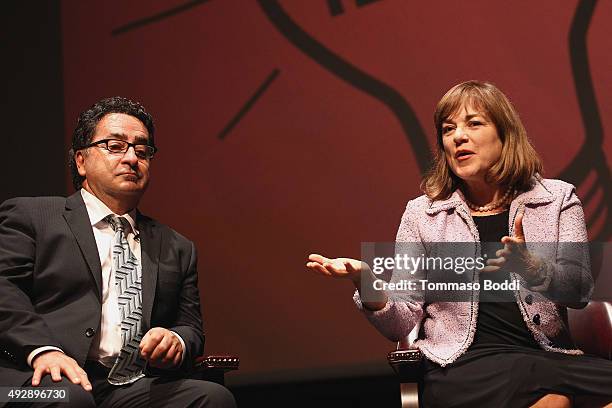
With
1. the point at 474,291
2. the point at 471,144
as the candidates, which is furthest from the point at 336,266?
the point at 471,144

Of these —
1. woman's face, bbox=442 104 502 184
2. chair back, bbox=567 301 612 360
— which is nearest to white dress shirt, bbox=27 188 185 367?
woman's face, bbox=442 104 502 184

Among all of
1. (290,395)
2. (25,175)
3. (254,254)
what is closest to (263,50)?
(254,254)

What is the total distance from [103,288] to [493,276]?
120cm

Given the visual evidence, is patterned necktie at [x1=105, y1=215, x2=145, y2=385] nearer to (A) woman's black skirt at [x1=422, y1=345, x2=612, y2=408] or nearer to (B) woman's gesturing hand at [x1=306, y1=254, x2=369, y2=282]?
(B) woman's gesturing hand at [x1=306, y1=254, x2=369, y2=282]

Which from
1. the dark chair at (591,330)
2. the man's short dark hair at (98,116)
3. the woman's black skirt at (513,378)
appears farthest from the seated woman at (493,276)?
the man's short dark hair at (98,116)

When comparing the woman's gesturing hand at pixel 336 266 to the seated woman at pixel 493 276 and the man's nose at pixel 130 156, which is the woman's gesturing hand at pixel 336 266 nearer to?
the seated woman at pixel 493 276

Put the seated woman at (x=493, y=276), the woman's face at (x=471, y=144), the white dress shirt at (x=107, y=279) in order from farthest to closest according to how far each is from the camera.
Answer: the woman's face at (x=471, y=144)
the white dress shirt at (x=107, y=279)
the seated woman at (x=493, y=276)

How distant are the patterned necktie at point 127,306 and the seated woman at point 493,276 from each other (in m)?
0.61

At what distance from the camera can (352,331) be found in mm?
3654

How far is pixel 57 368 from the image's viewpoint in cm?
241

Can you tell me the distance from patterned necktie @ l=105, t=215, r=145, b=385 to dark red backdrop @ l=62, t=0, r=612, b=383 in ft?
3.28

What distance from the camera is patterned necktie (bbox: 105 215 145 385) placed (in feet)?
8.83

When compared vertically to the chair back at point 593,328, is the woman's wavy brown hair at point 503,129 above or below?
above

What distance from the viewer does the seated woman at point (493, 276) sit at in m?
Answer: 2.49
